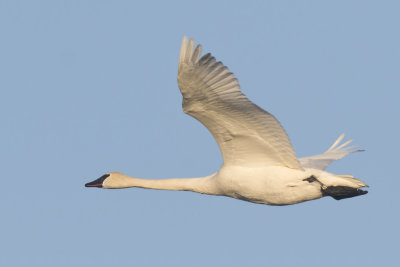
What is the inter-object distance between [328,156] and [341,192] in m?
3.36

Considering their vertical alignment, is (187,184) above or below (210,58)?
below

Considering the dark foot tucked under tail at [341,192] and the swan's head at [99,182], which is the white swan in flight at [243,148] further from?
the swan's head at [99,182]

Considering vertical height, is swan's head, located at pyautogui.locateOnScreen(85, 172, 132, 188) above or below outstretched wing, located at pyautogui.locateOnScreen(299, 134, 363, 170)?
below

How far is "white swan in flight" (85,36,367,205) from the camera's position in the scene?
13211 mm

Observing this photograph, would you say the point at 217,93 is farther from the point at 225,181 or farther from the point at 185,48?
the point at 225,181

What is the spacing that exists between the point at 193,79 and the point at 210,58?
48 centimetres

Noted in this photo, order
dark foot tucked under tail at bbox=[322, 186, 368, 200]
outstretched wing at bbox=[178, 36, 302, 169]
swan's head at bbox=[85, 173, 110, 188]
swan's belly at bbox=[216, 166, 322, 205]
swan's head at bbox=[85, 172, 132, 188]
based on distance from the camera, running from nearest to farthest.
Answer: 1. outstretched wing at bbox=[178, 36, 302, 169]
2. dark foot tucked under tail at bbox=[322, 186, 368, 200]
3. swan's belly at bbox=[216, 166, 322, 205]
4. swan's head at bbox=[85, 172, 132, 188]
5. swan's head at bbox=[85, 173, 110, 188]

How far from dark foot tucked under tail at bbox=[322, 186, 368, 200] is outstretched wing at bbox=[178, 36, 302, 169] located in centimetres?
71

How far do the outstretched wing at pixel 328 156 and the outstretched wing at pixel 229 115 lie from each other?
68.4 inches

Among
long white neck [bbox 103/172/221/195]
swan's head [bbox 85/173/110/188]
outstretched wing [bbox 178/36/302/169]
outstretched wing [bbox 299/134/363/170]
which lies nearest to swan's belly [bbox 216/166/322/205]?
outstretched wing [bbox 178/36/302/169]

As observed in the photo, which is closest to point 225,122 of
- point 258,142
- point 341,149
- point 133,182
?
point 258,142

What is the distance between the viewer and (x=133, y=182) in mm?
16891

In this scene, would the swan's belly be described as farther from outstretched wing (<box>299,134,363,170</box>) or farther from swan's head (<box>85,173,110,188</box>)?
swan's head (<box>85,173,110,188</box>)

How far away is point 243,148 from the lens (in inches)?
587
